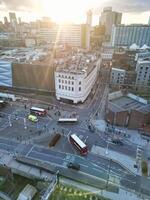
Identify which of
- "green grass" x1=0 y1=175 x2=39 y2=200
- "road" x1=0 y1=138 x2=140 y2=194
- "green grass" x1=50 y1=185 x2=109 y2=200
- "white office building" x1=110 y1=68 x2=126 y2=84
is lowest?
"green grass" x1=0 y1=175 x2=39 y2=200

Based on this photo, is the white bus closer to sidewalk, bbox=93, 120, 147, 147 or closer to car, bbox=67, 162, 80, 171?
sidewalk, bbox=93, 120, 147, 147

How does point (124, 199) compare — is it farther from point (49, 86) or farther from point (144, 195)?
point (49, 86)

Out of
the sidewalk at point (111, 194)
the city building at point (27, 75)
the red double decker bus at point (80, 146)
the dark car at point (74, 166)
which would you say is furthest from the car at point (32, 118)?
the sidewalk at point (111, 194)

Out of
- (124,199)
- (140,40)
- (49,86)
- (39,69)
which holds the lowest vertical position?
(124,199)

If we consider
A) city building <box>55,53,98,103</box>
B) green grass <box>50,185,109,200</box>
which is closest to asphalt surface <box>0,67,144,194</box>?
green grass <box>50,185,109,200</box>

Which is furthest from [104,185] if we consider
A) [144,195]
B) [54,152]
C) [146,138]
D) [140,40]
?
[140,40]
